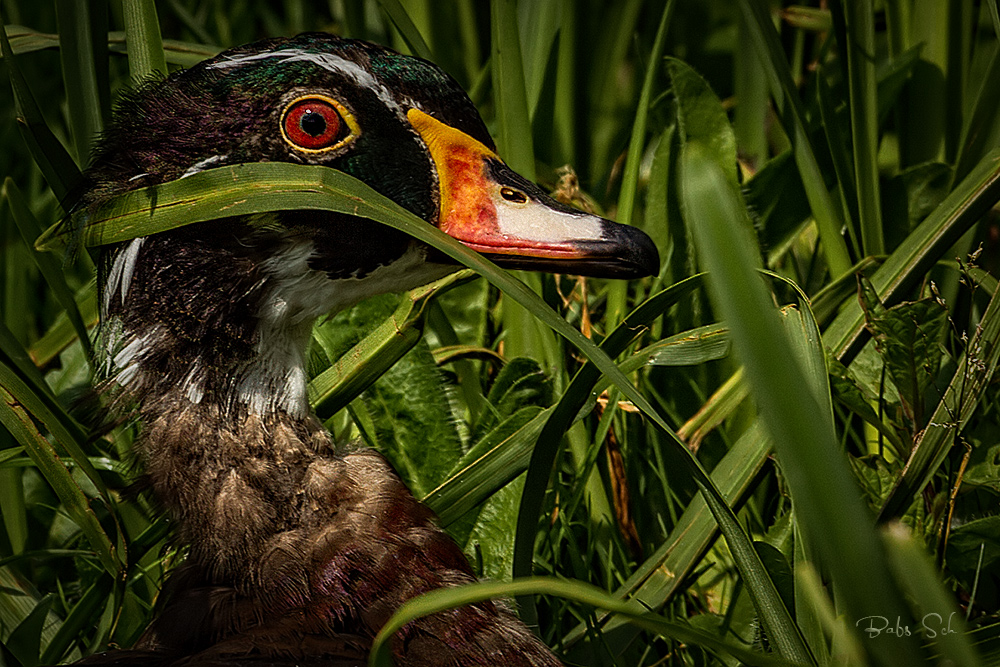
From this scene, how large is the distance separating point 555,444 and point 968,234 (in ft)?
3.53

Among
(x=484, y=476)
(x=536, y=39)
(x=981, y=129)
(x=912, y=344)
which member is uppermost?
(x=536, y=39)

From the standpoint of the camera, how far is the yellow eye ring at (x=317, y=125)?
147 centimetres

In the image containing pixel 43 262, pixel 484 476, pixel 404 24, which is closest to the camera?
pixel 484 476

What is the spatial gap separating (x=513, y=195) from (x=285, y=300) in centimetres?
35

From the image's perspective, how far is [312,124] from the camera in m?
1.48

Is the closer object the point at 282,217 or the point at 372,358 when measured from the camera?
the point at 282,217

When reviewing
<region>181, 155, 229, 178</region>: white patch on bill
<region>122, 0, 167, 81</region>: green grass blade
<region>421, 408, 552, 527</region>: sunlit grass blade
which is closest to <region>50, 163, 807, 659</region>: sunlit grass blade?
<region>181, 155, 229, 178</region>: white patch on bill

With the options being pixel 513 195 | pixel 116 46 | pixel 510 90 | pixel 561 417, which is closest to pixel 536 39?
pixel 510 90

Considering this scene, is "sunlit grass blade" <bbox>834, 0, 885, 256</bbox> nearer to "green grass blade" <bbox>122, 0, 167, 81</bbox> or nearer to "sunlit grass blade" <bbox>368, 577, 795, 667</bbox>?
"green grass blade" <bbox>122, 0, 167, 81</bbox>

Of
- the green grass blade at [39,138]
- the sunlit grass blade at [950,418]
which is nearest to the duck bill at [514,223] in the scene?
the sunlit grass blade at [950,418]

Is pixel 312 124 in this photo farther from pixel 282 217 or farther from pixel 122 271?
pixel 122 271

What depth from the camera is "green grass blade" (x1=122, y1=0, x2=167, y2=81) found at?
1711 millimetres

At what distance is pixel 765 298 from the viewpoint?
71 cm

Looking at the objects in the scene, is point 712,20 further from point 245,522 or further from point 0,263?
point 245,522
